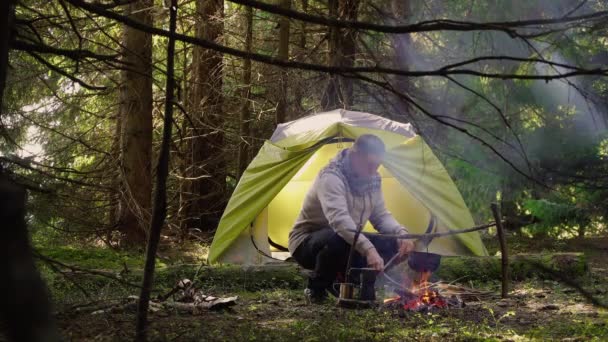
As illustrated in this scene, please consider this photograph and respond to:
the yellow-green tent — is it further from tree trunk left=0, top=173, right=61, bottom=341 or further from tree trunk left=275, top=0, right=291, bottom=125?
tree trunk left=0, top=173, right=61, bottom=341

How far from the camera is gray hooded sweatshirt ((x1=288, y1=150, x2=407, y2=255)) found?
573 cm

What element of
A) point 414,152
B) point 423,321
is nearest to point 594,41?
point 414,152

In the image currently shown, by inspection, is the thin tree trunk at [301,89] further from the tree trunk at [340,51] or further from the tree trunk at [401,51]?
the tree trunk at [401,51]

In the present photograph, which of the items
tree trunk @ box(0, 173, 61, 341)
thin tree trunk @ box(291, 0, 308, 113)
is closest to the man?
tree trunk @ box(0, 173, 61, 341)

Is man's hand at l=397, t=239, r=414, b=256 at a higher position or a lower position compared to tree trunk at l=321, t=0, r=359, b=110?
lower

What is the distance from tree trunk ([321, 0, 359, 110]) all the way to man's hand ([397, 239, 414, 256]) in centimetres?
281

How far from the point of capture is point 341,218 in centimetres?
569

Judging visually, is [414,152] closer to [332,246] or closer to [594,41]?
[332,246]

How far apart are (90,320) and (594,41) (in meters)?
7.60

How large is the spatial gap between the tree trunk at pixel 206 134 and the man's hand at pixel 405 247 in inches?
206

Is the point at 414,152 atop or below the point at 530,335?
atop

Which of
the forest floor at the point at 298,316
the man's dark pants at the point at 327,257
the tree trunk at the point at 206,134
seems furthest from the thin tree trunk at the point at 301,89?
the man's dark pants at the point at 327,257

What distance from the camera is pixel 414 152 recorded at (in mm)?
7770

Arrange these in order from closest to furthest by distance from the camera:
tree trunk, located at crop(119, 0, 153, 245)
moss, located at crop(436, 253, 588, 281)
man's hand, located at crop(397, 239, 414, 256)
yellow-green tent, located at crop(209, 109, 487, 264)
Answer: man's hand, located at crop(397, 239, 414, 256)
moss, located at crop(436, 253, 588, 281)
yellow-green tent, located at crop(209, 109, 487, 264)
tree trunk, located at crop(119, 0, 153, 245)
